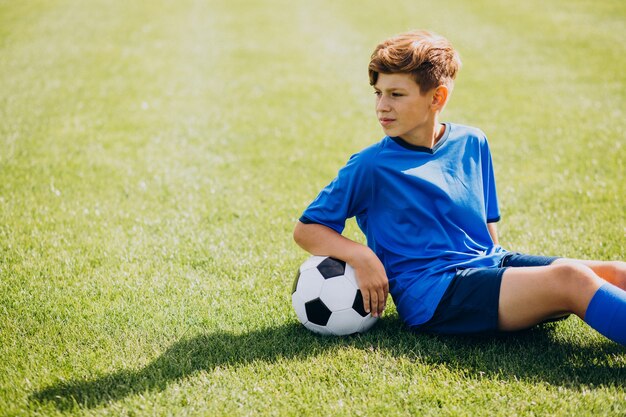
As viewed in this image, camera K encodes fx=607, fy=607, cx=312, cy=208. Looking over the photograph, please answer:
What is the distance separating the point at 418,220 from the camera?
3607 mm

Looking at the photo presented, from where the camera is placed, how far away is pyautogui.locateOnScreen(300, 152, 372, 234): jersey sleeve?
3.52 meters

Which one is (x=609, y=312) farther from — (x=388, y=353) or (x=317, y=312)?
(x=317, y=312)

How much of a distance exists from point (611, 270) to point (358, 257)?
1494mm

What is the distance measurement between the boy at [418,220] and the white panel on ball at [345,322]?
0.32 ft

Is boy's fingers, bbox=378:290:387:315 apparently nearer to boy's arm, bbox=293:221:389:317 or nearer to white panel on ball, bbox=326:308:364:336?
boy's arm, bbox=293:221:389:317

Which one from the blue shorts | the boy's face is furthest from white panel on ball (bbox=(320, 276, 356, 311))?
the boy's face

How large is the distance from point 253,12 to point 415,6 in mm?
4699

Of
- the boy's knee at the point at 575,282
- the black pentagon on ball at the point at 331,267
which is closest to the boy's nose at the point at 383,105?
the black pentagon on ball at the point at 331,267

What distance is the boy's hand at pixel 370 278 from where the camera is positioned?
140 inches

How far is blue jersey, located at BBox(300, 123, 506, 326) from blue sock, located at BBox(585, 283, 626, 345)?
2.19 feet

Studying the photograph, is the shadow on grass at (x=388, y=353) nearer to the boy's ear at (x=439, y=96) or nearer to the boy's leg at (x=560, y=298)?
the boy's leg at (x=560, y=298)

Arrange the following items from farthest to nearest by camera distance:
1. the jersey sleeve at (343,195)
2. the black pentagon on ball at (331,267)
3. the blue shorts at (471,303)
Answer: the black pentagon on ball at (331,267), the jersey sleeve at (343,195), the blue shorts at (471,303)

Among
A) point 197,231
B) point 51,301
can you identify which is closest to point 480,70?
point 197,231

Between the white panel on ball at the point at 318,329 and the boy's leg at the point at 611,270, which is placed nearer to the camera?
the boy's leg at the point at 611,270
